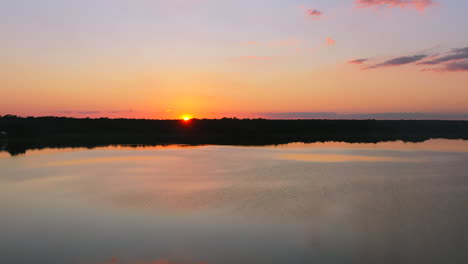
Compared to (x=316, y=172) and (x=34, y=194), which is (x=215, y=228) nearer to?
(x=34, y=194)

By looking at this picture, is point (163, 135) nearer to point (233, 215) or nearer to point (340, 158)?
point (340, 158)

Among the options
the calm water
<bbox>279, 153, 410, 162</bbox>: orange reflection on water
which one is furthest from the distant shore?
the calm water

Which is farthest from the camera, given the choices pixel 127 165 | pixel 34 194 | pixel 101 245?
pixel 127 165

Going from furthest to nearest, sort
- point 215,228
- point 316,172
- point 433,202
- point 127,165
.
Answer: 1. point 127,165
2. point 316,172
3. point 433,202
4. point 215,228

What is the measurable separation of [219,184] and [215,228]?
7.52m

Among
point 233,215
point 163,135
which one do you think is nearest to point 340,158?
point 233,215

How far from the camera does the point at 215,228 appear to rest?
1202cm

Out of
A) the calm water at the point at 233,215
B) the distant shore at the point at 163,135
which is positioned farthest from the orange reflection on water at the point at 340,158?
the distant shore at the point at 163,135

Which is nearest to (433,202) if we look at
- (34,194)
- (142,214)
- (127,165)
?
(142,214)

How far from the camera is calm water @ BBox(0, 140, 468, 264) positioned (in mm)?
9922

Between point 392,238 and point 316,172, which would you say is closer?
point 392,238

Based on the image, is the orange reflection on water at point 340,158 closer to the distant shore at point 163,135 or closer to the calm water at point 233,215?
the calm water at point 233,215

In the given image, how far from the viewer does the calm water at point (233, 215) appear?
992cm

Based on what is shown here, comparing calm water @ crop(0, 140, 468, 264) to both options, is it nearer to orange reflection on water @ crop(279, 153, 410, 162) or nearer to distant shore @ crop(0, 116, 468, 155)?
orange reflection on water @ crop(279, 153, 410, 162)
